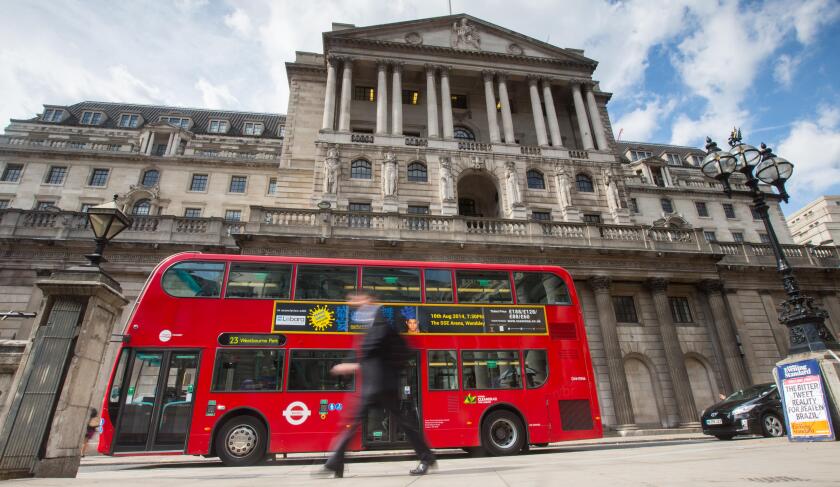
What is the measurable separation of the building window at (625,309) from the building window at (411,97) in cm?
1838

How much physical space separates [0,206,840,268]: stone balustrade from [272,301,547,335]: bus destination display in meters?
7.98

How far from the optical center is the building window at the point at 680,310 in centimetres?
1960

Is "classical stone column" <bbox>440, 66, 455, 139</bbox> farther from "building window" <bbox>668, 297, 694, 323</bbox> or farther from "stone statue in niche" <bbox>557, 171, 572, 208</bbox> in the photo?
"building window" <bbox>668, 297, 694, 323</bbox>

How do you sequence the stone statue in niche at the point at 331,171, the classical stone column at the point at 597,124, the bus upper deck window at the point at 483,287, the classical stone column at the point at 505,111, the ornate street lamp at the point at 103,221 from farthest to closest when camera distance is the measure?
the classical stone column at the point at 597,124 < the classical stone column at the point at 505,111 < the stone statue in niche at the point at 331,171 < the bus upper deck window at the point at 483,287 < the ornate street lamp at the point at 103,221

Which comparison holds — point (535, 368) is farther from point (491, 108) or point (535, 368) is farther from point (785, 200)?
point (491, 108)

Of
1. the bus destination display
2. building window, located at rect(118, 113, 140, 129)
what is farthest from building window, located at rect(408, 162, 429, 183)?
building window, located at rect(118, 113, 140, 129)

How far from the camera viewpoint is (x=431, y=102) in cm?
2567

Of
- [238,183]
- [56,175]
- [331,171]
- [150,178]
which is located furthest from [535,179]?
[56,175]

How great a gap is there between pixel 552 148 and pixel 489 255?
10995 millimetres

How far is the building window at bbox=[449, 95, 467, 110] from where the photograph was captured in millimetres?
29266

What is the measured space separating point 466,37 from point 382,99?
8.49 metres

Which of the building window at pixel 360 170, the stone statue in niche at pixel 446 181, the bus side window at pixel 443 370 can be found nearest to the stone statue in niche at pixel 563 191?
the stone statue in niche at pixel 446 181

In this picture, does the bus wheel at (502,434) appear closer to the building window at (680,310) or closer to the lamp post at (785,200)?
the lamp post at (785,200)

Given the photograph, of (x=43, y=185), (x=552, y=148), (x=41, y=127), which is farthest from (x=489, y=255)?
(x=41, y=127)
